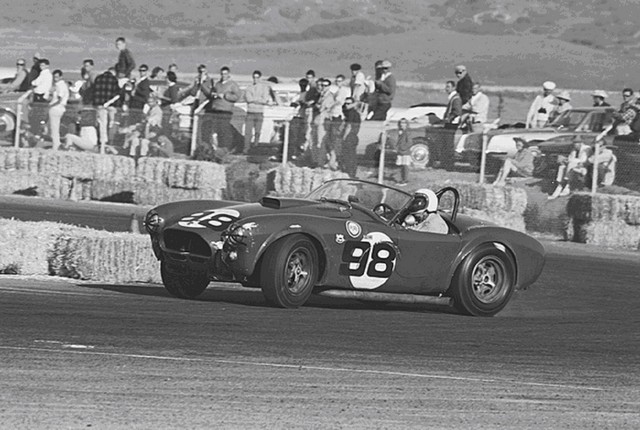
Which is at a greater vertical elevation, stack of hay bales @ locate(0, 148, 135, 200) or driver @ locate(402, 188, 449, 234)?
driver @ locate(402, 188, 449, 234)

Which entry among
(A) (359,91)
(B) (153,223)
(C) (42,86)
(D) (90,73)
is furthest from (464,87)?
(B) (153,223)

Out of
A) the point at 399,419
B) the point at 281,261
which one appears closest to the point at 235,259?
the point at 281,261

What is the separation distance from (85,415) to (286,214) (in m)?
4.37

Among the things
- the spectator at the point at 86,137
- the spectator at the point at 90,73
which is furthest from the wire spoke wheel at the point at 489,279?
the spectator at the point at 90,73

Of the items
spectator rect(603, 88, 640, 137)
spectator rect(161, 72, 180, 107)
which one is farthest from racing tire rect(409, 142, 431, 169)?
spectator rect(161, 72, 180, 107)

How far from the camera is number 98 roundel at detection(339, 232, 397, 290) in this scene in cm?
1028

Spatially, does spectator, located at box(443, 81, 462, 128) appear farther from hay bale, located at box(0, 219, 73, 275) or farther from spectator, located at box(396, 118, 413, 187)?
hay bale, located at box(0, 219, 73, 275)

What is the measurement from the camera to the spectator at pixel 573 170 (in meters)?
19.4

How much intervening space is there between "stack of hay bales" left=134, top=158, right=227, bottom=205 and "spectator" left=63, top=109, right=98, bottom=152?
1519mm

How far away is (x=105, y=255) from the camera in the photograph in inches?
451

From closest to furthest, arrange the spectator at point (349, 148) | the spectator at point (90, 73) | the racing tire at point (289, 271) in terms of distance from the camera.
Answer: the racing tire at point (289, 271)
the spectator at point (349, 148)
the spectator at point (90, 73)

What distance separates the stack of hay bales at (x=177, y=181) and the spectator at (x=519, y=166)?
12.5 feet

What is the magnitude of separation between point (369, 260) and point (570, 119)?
11.9m

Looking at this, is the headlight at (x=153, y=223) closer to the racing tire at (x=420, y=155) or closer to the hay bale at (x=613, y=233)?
the hay bale at (x=613, y=233)
